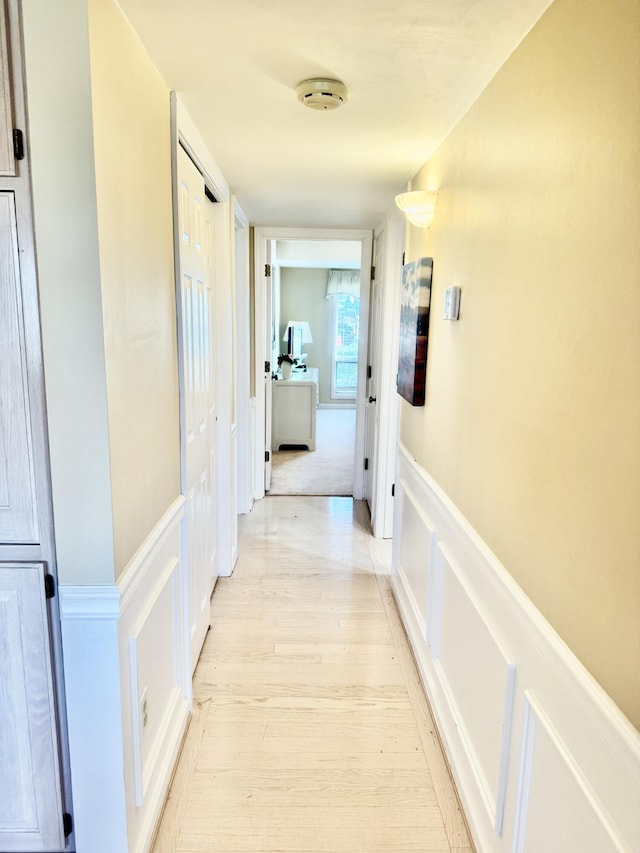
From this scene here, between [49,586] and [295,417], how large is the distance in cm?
490

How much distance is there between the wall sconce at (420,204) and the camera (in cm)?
224

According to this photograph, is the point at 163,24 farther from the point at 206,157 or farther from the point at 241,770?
the point at 241,770

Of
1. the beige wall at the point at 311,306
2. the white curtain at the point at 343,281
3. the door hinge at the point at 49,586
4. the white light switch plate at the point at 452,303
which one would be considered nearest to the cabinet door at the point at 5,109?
the door hinge at the point at 49,586

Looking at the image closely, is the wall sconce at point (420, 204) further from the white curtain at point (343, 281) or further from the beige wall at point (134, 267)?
the white curtain at point (343, 281)

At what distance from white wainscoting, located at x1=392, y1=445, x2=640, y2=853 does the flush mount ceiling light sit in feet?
4.43

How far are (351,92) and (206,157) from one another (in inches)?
31.5

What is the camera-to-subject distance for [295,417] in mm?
6168

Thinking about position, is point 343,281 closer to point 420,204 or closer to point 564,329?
point 420,204

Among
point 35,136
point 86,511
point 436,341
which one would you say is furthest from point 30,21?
point 436,341

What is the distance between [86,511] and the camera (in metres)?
1.25

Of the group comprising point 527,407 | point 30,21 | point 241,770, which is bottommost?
point 241,770

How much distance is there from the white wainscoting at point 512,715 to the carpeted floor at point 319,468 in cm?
256

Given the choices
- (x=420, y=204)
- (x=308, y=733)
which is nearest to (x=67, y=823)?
(x=308, y=733)

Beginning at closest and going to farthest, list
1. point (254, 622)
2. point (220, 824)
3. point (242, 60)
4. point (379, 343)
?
point (242, 60), point (220, 824), point (254, 622), point (379, 343)
